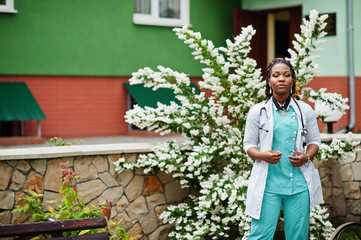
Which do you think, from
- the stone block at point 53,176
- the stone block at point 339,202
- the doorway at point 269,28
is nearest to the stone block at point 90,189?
the stone block at point 53,176

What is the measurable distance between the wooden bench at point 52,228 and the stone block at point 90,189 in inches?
61.9

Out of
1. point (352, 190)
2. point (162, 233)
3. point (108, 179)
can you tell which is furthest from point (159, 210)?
point (352, 190)

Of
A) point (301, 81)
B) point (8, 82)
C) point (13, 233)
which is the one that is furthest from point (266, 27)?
point (13, 233)

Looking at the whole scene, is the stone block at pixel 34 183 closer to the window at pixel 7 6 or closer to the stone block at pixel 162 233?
the stone block at pixel 162 233

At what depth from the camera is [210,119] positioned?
5.94m

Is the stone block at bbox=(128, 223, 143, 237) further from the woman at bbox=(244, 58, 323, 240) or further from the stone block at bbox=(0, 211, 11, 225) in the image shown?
the woman at bbox=(244, 58, 323, 240)

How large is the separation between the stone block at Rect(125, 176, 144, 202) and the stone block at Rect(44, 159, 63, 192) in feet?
2.45

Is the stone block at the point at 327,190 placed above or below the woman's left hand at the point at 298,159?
below

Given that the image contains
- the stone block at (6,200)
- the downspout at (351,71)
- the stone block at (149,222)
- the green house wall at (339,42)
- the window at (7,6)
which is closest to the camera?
the stone block at (6,200)

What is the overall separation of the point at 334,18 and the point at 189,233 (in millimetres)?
7948

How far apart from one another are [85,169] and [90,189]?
199mm

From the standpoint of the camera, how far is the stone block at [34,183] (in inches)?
205

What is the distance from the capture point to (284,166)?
4008 millimetres

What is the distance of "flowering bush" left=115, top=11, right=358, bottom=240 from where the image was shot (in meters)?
5.55
